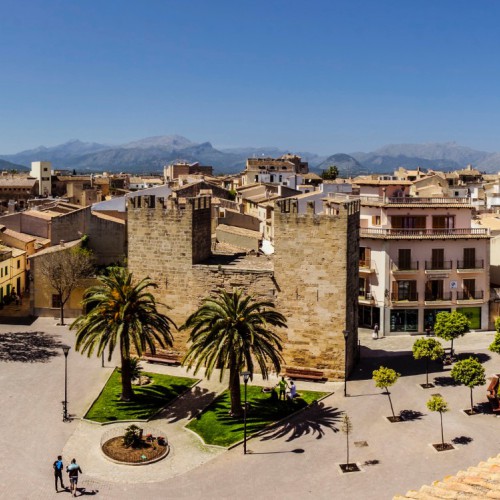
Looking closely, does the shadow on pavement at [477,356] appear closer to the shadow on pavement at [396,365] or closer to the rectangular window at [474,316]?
the shadow on pavement at [396,365]

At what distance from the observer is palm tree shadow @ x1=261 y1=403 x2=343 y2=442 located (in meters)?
25.5

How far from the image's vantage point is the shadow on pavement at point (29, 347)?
34031 millimetres

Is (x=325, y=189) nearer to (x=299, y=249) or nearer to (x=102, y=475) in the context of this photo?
(x=299, y=249)

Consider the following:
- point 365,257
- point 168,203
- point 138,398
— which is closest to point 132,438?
point 138,398

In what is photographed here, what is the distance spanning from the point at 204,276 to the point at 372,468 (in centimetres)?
1360

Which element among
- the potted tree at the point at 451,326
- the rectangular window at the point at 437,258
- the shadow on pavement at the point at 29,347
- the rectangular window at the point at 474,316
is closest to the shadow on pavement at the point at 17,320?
the shadow on pavement at the point at 29,347

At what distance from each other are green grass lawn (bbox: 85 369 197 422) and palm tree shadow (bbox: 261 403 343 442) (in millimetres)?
5444

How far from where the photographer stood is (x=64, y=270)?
42.3 meters

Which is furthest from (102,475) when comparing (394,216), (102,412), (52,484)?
(394,216)

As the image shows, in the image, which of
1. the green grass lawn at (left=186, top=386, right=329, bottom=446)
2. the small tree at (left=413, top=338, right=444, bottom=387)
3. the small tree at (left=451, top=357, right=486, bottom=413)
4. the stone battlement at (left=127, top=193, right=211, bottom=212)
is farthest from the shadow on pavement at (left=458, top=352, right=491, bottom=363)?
the stone battlement at (left=127, top=193, right=211, bottom=212)

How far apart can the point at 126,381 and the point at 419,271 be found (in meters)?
21.7

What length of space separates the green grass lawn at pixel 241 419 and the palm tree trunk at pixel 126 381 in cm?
362

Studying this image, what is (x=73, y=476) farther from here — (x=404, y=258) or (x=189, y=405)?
(x=404, y=258)

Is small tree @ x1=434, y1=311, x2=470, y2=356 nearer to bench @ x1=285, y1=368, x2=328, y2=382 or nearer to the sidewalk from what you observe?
the sidewalk
